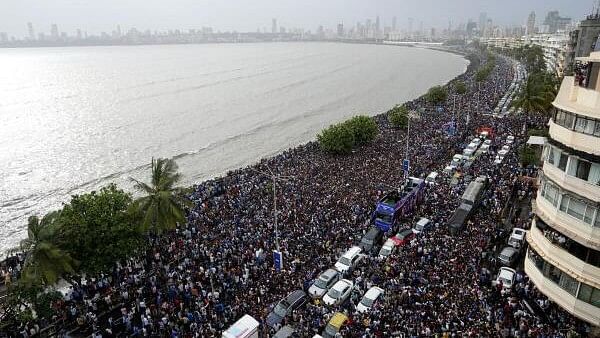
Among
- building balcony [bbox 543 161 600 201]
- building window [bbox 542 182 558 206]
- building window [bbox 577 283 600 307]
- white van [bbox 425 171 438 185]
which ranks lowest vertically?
white van [bbox 425 171 438 185]

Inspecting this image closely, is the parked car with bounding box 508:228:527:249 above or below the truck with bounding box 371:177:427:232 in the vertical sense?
below

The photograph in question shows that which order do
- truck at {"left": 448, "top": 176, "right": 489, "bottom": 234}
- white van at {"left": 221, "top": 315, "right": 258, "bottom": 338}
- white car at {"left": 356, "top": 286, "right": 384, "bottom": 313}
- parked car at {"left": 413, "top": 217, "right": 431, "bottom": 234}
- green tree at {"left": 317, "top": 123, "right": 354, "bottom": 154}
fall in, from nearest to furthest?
white van at {"left": 221, "top": 315, "right": 258, "bottom": 338}, white car at {"left": 356, "top": 286, "right": 384, "bottom": 313}, truck at {"left": 448, "top": 176, "right": 489, "bottom": 234}, parked car at {"left": 413, "top": 217, "right": 431, "bottom": 234}, green tree at {"left": 317, "top": 123, "right": 354, "bottom": 154}

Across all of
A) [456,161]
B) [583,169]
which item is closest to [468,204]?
[456,161]

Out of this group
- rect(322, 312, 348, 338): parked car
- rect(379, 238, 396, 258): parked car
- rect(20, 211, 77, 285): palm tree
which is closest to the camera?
rect(322, 312, 348, 338): parked car

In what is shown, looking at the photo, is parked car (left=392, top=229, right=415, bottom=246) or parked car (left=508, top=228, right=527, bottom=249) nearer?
parked car (left=508, top=228, right=527, bottom=249)

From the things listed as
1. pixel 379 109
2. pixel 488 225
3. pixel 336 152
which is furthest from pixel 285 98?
pixel 488 225

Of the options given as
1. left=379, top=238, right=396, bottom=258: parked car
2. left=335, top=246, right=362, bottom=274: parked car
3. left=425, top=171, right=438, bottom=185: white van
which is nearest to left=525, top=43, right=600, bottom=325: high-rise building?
left=379, top=238, right=396, bottom=258: parked car

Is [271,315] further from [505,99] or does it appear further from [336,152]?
[505,99]

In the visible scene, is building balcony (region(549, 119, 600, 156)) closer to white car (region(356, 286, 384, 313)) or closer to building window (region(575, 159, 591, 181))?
building window (region(575, 159, 591, 181))
